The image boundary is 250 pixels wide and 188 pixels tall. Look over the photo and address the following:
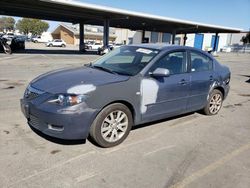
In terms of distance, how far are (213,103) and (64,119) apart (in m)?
3.87

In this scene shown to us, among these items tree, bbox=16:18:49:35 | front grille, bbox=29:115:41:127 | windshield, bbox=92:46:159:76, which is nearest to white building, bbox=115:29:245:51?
tree, bbox=16:18:49:35

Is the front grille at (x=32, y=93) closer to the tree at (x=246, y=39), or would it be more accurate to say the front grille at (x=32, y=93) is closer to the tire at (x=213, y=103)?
the tire at (x=213, y=103)

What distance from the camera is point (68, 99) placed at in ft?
11.7

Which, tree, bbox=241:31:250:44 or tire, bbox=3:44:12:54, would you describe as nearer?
tire, bbox=3:44:12:54

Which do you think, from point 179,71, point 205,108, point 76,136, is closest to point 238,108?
point 205,108

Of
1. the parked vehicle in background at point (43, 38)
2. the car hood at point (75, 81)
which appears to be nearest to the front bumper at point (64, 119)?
the car hood at point (75, 81)

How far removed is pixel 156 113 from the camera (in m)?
4.59

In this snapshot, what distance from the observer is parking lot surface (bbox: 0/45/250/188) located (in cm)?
314

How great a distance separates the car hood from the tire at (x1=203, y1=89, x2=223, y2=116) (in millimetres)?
2624

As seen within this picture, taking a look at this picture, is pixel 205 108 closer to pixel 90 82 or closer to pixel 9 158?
pixel 90 82

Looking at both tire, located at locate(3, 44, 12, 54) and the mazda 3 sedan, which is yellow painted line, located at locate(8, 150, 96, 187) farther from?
tire, located at locate(3, 44, 12, 54)

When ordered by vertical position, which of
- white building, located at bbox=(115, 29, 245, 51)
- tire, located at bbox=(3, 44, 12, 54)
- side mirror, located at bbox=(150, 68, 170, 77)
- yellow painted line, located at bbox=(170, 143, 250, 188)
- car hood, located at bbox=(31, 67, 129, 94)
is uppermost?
white building, located at bbox=(115, 29, 245, 51)

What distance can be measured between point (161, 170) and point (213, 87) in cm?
300

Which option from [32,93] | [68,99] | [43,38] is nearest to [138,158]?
[68,99]
